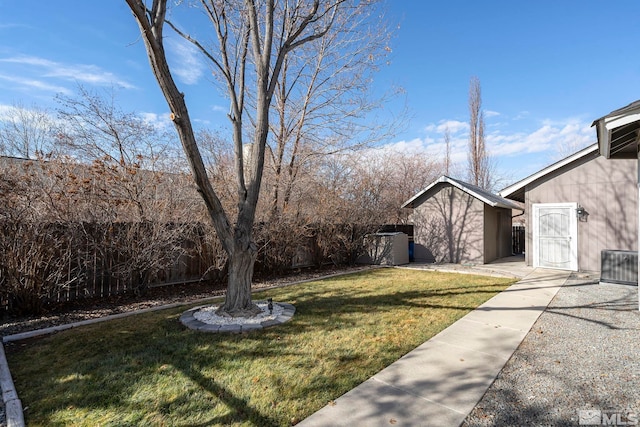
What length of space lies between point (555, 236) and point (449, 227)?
11.2ft

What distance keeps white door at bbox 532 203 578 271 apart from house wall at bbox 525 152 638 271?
17 cm

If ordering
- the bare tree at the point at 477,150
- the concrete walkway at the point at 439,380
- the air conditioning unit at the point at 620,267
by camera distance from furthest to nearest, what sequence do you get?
1. the bare tree at the point at 477,150
2. the air conditioning unit at the point at 620,267
3. the concrete walkway at the point at 439,380

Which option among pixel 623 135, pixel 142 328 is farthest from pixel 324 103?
pixel 142 328

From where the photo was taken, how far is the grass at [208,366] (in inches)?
94.1

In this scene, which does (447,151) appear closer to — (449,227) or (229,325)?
(449,227)

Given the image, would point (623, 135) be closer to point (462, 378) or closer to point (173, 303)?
point (462, 378)

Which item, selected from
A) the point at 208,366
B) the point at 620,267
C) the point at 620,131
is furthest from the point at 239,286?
the point at 620,267

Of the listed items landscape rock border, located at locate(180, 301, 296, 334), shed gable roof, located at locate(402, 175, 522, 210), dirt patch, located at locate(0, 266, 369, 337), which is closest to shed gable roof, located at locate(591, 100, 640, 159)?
shed gable roof, located at locate(402, 175, 522, 210)

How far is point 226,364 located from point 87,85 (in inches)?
276

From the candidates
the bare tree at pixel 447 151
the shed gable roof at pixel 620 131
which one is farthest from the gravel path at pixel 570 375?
the bare tree at pixel 447 151

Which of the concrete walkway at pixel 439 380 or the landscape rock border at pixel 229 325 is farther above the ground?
the landscape rock border at pixel 229 325

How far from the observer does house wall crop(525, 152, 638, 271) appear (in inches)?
343

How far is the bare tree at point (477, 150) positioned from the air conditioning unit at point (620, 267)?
18.4 meters

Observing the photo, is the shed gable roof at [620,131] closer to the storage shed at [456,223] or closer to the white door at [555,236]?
the white door at [555,236]
